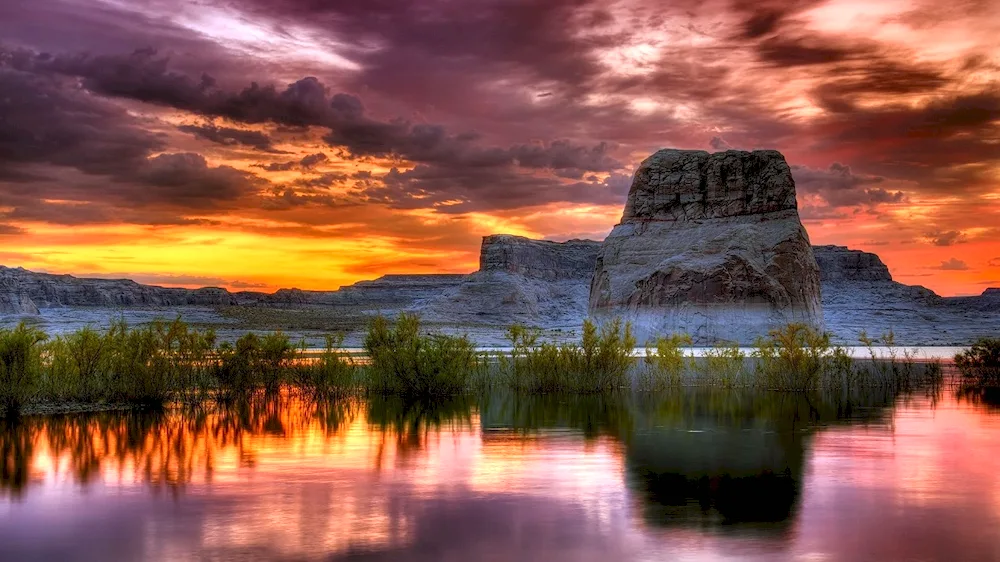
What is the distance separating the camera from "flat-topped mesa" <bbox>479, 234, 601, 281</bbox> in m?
175

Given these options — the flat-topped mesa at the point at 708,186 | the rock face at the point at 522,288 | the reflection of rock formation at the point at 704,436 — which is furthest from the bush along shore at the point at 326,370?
the rock face at the point at 522,288

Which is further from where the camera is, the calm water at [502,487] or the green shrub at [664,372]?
the green shrub at [664,372]

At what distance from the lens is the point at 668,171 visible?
92.8m

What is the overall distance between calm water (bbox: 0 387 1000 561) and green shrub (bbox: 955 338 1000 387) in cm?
1462

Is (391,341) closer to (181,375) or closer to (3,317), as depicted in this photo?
(181,375)

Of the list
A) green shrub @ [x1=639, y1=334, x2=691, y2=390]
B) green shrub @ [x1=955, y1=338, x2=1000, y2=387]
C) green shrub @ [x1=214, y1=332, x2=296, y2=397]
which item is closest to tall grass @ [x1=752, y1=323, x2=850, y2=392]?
green shrub @ [x1=639, y1=334, x2=691, y2=390]

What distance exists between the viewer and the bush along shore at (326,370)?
22.5 meters

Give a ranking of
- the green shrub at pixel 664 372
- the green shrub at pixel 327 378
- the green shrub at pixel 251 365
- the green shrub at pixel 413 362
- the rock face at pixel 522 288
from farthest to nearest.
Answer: the rock face at pixel 522 288, the green shrub at pixel 664 372, the green shrub at pixel 327 378, the green shrub at pixel 413 362, the green shrub at pixel 251 365

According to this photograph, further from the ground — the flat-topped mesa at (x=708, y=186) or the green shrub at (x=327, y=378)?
the flat-topped mesa at (x=708, y=186)

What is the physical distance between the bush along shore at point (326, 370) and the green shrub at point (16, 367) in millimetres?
22

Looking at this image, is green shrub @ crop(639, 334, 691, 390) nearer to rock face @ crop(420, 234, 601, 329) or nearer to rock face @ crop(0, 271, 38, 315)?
rock face @ crop(420, 234, 601, 329)

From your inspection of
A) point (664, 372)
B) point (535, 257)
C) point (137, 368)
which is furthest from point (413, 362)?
point (535, 257)

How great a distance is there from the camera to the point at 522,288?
164 metres

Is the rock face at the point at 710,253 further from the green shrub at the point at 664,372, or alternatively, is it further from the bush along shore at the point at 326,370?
the green shrub at the point at 664,372
